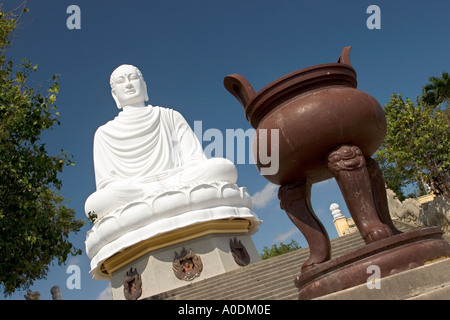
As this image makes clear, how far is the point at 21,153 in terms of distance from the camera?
17.4 feet

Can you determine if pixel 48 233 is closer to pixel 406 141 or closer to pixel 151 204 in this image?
pixel 151 204

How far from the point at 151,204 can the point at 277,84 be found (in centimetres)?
638

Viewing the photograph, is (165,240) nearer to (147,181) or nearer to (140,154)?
(147,181)

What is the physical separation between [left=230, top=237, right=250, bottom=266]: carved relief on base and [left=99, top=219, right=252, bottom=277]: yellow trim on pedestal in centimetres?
30

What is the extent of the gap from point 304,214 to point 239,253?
21.1 feet

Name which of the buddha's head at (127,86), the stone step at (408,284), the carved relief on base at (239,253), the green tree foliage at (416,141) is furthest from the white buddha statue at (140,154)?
the stone step at (408,284)

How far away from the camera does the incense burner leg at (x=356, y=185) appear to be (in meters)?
2.91

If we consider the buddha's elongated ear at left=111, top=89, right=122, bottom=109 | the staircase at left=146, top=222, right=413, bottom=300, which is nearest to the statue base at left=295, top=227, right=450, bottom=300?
the staircase at left=146, top=222, right=413, bottom=300

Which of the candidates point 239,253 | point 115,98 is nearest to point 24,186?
point 239,253

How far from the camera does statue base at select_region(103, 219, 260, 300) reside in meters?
8.91

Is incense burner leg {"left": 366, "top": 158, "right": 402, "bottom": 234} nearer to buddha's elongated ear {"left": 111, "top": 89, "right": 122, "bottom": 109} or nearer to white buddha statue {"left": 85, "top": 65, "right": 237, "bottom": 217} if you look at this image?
white buddha statue {"left": 85, "top": 65, "right": 237, "bottom": 217}

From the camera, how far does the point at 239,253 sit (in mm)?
9562

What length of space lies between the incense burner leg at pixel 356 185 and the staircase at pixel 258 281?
321 centimetres
